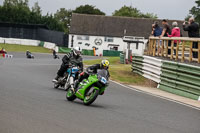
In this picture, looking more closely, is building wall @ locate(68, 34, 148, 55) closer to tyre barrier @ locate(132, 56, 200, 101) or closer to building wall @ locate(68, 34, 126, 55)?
building wall @ locate(68, 34, 126, 55)

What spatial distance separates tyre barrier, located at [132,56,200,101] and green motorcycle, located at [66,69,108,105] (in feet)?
20.5

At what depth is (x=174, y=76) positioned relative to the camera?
1948cm

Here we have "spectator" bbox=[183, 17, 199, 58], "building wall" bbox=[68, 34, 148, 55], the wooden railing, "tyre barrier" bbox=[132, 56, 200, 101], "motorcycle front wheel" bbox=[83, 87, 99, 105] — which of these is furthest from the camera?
"building wall" bbox=[68, 34, 148, 55]

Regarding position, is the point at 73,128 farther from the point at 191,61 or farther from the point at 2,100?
the point at 191,61

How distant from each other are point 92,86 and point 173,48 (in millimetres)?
10246

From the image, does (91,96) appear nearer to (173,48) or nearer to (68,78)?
(68,78)

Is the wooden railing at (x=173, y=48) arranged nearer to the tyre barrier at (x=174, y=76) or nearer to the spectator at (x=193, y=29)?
the spectator at (x=193, y=29)

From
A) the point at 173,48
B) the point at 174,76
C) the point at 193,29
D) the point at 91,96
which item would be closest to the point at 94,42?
the point at 173,48

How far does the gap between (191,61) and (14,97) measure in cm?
938

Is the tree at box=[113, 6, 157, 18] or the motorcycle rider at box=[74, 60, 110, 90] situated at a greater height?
the tree at box=[113, 6, 157, 18]

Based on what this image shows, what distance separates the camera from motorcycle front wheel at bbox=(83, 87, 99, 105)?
1184cm

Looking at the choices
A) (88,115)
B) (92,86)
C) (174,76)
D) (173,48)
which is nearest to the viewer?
(88,115)

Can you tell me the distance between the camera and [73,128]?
8.24m

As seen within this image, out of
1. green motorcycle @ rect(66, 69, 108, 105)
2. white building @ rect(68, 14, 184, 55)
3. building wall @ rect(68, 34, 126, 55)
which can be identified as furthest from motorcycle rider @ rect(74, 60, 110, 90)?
building wall @ rect(68, 34, 126, 55)
